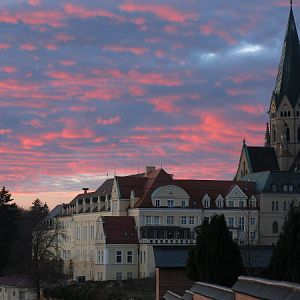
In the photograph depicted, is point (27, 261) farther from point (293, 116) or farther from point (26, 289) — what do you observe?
point (293, 116)

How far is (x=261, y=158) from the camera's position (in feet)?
490

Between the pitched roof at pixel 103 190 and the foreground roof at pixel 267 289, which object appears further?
the pitched roof at pixel 103 190

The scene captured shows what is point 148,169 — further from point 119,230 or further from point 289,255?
point 289,255

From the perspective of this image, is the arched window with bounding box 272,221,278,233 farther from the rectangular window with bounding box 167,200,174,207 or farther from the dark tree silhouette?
the dark tree silhouette

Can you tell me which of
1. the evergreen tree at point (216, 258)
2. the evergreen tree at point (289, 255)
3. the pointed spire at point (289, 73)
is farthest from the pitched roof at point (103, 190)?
the evergreen tree at point (289, 255)

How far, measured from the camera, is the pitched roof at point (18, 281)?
100312 millimetres

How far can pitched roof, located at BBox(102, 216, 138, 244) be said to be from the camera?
359 ft

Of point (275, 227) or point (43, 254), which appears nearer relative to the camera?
point (43, 254)

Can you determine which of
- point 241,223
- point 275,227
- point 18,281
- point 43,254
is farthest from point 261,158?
point 18,281

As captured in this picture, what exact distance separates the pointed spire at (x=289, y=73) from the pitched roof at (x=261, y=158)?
33.0 ft

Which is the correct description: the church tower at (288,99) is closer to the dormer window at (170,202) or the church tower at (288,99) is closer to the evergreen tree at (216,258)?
the dormer window at (170,202)

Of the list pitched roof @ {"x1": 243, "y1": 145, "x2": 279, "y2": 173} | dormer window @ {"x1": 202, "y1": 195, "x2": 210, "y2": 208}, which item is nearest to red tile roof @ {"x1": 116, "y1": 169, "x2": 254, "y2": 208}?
dormer window @ {"x1": 202, "y1": 195, "x2": 210, "y2": 208}

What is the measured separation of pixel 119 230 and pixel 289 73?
56.5 metres

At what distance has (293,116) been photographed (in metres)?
156
